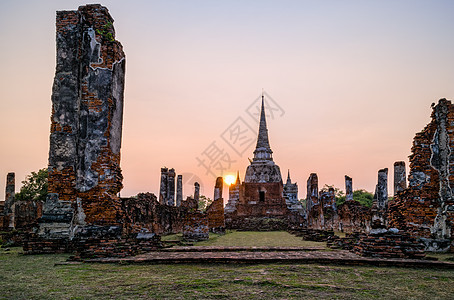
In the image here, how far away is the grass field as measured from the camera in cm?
388

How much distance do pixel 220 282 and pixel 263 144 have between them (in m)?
34.3

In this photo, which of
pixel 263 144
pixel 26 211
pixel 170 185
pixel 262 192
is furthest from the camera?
pixel 263 144

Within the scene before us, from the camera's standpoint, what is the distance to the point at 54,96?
8.38 meters

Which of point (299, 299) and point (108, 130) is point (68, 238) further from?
point (299, 299)

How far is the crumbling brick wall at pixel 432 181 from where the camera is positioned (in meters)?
8.54

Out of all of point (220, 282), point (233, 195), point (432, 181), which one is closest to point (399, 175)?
point (432, 181)

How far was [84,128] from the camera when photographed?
8.27 meters

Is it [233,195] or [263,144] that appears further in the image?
[263,144]

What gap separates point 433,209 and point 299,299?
6.47 metres

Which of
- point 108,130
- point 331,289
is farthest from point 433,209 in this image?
point 108,130

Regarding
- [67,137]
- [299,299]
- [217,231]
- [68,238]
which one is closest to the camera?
[299,299]

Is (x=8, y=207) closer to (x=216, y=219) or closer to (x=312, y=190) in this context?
(x=216, y=219)

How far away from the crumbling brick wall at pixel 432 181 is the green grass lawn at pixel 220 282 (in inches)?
144

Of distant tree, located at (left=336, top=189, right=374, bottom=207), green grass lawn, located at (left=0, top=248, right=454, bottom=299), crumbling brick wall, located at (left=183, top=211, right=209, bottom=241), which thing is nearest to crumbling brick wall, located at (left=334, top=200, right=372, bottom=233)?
crumbling brick wall, located at (left=183, top=211, right=209, bottom=241)
